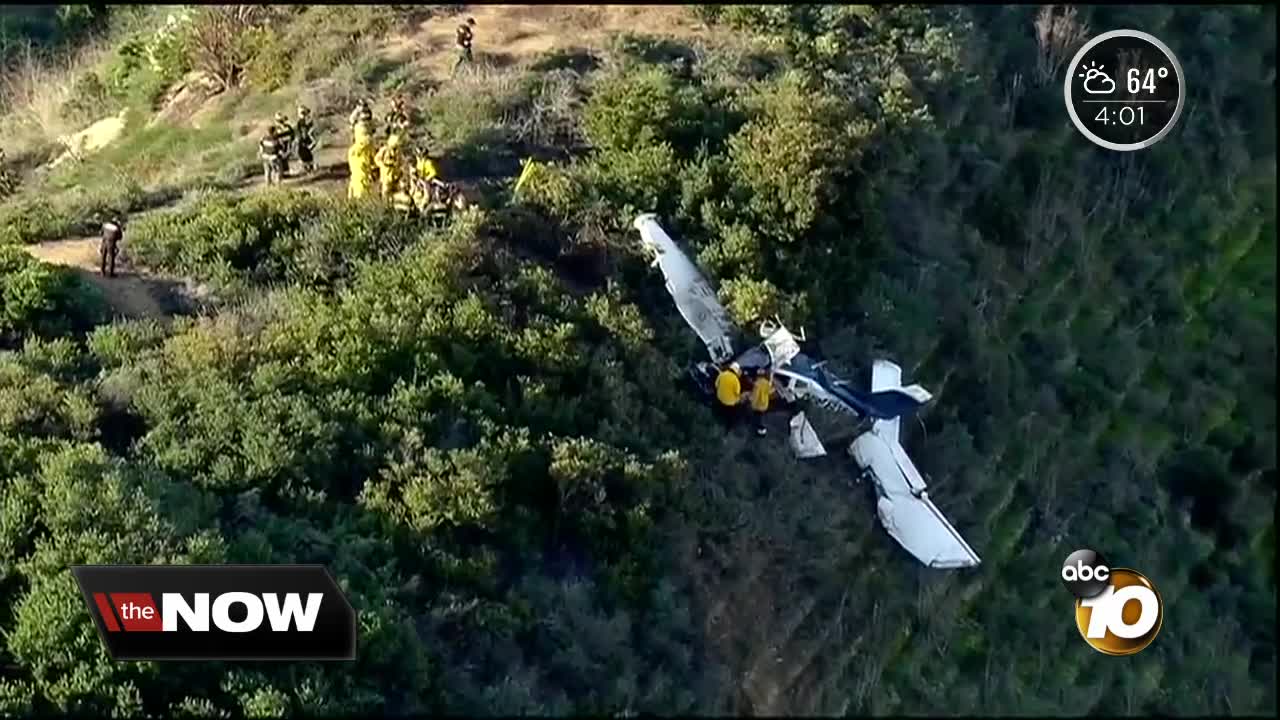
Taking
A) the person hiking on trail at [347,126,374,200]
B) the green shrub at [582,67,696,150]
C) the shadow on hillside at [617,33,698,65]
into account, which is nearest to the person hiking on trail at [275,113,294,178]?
the person hiking on trail at [347,126,374,200]

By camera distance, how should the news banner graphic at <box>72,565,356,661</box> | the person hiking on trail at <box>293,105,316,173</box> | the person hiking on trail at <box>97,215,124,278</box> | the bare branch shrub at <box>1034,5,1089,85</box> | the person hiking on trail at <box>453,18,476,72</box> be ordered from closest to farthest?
the news banner graphic at <box>72,565,356,661</box> → the person hiking on trail at <box>97,215,124,278</box> → the person hiking on trail at <box>293,105,316,173</box> → the person hiking on trail at <box>453,18,476,72</box> → the bare branch shrub at <box>1034,5,1089,85</box>

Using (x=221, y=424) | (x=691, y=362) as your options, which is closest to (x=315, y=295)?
(x=221, y=424)

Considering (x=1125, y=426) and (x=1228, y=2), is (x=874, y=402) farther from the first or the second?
(x=1228, y=2)

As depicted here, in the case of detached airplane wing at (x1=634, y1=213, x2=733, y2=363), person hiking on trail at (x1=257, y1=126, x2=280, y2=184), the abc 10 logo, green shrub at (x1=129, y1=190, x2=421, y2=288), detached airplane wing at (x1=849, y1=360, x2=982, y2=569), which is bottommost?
the abc 10 logo

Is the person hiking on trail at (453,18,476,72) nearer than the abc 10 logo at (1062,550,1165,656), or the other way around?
the abc 10 logo at (1062,550,1165,656)

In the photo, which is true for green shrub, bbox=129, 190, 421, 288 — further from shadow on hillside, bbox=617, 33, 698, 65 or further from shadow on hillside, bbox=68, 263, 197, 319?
shadow on hillside, bbox=617, 33, 698, 65

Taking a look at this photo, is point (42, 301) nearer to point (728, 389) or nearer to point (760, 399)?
point (728, 389)

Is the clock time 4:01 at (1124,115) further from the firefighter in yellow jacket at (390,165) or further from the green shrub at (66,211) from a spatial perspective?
the green shrub at (66,211)
